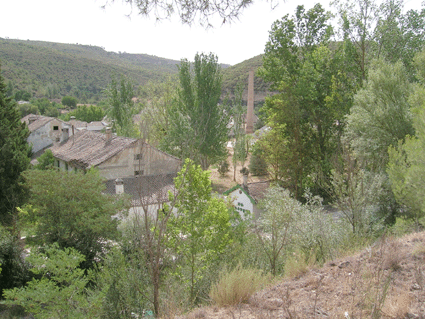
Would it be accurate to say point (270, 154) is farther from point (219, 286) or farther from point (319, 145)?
point (219, 286)

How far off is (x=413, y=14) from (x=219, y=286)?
22654 millimetres

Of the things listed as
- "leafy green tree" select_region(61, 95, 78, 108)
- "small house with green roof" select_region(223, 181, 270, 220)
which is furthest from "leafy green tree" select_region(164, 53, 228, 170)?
"leafy green tree" select_region(61, 95, 78, 108)

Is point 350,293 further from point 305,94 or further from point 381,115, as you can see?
point 305,94

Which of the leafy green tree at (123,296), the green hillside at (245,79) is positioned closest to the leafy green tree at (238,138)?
the leafy green tree at (123,296)

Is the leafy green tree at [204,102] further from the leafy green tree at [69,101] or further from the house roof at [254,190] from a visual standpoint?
the leafy green tree at [69,101]

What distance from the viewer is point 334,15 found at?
66.9 feet

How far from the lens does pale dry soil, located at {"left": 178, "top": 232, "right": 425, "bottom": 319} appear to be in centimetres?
379

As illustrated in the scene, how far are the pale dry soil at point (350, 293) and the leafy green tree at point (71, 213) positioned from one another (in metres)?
7.84

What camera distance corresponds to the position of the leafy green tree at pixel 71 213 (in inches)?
452

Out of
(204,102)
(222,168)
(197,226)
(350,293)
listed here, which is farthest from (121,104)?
(350,293)

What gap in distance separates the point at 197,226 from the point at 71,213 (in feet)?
18.8

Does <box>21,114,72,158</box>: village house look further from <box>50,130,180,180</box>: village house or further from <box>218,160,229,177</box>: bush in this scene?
<box>218,160,229,177</box>: bush

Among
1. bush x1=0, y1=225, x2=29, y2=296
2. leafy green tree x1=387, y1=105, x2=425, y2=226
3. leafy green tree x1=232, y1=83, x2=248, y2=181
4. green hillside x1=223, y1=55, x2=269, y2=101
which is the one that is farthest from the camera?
green hillside x1=223, y1=55, x2=269, y2=101

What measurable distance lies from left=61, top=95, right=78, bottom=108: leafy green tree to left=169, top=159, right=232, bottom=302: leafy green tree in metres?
77.6
